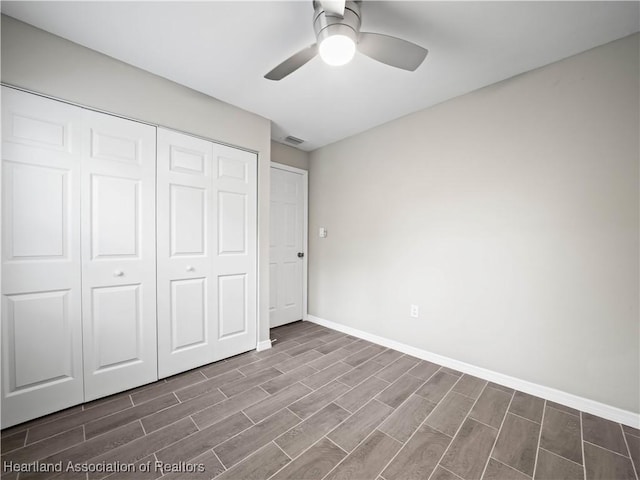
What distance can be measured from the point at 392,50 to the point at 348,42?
28cm

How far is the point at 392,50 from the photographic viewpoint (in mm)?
1496

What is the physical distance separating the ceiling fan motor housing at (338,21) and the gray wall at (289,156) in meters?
2.14

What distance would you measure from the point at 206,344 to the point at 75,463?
1125mm

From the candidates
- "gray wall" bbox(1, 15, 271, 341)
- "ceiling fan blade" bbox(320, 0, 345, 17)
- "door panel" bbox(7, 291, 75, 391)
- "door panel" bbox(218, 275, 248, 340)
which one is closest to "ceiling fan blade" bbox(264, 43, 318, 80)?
"ceiling fan blade" bbox(320, 0, 345, 17)

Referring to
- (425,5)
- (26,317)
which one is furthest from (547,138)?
(26,317)

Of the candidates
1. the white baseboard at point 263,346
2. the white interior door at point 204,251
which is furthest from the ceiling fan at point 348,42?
the white baseboard at point 263,346

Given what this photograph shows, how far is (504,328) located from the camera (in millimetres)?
2195

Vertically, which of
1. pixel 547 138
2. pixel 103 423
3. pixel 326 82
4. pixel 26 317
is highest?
pixel 326 82

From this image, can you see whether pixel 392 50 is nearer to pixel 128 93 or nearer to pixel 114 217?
pixel 128 93

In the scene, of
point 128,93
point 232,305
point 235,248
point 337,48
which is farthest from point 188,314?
point 337,48

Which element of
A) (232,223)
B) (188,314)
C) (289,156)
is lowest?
(188,314)

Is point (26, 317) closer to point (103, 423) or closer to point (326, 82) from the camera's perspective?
point (103, 423)

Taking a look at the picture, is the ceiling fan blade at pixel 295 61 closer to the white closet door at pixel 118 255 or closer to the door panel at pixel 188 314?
the white closet door at pixel 118 255

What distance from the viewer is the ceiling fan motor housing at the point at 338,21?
54.8 inches
